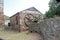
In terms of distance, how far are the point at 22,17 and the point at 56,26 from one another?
7536 millimetres

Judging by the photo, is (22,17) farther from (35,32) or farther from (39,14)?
(35,32)

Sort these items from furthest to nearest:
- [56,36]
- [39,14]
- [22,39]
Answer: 1. [39,14]
2. [22,39]
3. [56,36]

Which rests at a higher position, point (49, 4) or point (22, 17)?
point (49, 4)

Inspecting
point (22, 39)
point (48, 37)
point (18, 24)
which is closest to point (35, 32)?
point (22, 39)

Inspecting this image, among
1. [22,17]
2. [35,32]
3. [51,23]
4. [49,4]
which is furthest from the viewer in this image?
[22,17]

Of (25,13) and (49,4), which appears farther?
(25,13)

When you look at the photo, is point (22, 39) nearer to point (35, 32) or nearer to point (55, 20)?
point (35, 32)

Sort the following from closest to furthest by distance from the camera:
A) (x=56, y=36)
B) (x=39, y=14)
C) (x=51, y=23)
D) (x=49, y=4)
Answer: (x=56, y=36) → (x=51, y=23) → (x=49, y=4) → (x=39, y=14)

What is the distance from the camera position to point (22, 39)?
9.82 metres

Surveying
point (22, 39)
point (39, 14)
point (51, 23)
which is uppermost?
point (39, 14)

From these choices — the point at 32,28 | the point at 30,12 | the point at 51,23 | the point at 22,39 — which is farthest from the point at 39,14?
the point at 51,23

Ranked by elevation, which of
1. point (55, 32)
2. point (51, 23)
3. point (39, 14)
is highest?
point (39, 14)

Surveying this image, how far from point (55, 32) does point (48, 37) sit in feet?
2.15

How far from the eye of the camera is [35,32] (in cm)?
1095
